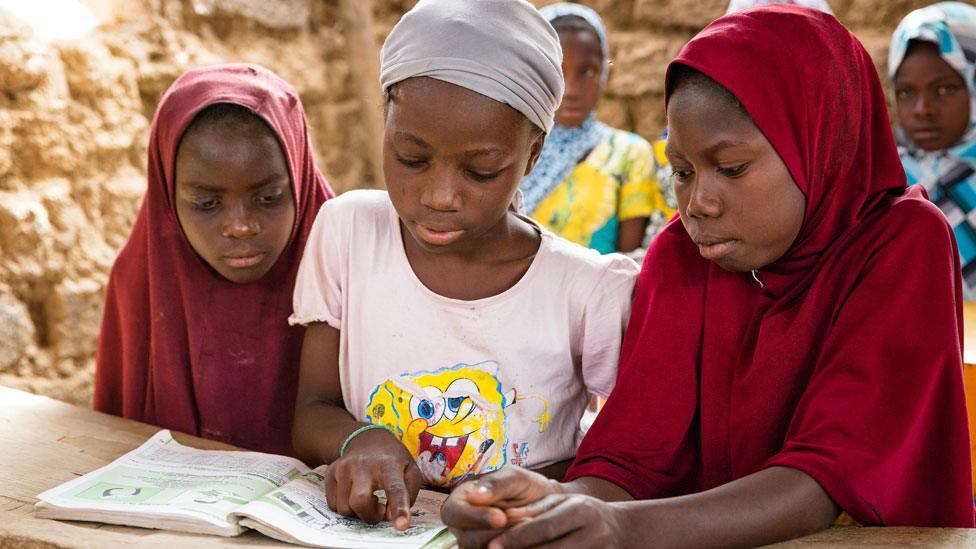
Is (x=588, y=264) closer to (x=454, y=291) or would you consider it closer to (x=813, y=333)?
(x=454, y=291)

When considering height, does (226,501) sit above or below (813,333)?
below

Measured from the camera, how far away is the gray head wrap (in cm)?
167

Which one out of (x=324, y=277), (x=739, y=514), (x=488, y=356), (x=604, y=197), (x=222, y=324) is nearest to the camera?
(x=739, y=514)

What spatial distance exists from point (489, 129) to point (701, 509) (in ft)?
2.37

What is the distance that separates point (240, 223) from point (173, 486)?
648 mm

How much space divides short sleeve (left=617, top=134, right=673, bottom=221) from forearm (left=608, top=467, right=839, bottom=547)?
2209 millimetres

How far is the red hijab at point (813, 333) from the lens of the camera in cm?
149

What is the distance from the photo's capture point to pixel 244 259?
2207 millimetres

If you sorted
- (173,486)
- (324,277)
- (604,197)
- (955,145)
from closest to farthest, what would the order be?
(173,486) < (324,277) < (604,197) < (955,145)

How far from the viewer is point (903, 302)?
151 centimetres

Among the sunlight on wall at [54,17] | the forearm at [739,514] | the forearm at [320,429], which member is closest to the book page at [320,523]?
the forearm at [320,429]

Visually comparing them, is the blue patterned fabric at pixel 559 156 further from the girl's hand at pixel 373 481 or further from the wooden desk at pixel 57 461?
the girl's hand at pixel 373 481

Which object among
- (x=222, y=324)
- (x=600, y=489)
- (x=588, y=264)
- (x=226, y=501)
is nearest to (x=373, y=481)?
(x=226, y=501)

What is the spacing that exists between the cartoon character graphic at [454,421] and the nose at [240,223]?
0.58m
